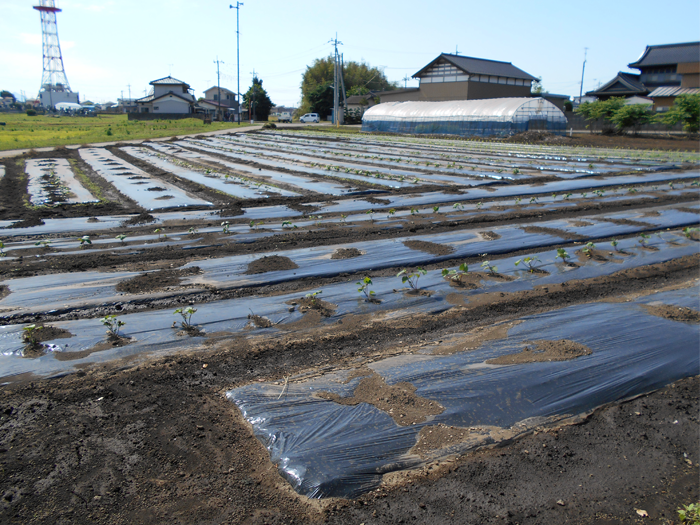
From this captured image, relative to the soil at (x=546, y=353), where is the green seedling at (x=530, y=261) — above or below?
above

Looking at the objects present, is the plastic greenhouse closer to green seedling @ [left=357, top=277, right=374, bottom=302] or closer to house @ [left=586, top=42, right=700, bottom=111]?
house @ [left=586, top=42, right=700, bottom=111]

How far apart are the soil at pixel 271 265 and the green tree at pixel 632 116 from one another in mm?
30420

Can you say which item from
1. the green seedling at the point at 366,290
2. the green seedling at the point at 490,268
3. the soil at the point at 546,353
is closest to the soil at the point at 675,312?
the soil at the point at 546,353

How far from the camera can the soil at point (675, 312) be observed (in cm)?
430

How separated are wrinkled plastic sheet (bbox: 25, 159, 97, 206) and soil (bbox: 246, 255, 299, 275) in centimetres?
671

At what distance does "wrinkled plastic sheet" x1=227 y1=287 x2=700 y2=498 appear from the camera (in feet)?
8.54

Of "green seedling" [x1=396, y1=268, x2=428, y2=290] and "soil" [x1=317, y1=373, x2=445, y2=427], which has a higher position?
"green seedling" [x1=396, y1=268, x2=428, y2=290]

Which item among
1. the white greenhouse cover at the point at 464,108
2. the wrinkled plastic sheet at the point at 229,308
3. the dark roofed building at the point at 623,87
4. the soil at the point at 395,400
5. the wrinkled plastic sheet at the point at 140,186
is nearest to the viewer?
the soil at the point at 395,400

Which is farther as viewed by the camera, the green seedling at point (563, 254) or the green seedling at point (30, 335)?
the green seedling at point (563, 254)

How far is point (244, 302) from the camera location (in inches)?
191

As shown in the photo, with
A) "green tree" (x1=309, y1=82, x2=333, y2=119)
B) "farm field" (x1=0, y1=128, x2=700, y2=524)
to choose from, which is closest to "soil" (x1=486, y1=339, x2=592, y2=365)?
"farm field" (x1=0, y1=128, x2=700, y2=524)

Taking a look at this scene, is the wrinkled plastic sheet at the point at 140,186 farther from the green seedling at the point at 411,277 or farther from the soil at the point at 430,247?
the green seedling at the point at 411,277

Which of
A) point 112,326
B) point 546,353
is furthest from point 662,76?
point 112,326

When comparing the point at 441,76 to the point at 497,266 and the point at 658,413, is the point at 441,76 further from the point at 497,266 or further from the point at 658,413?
the point at 658,413
